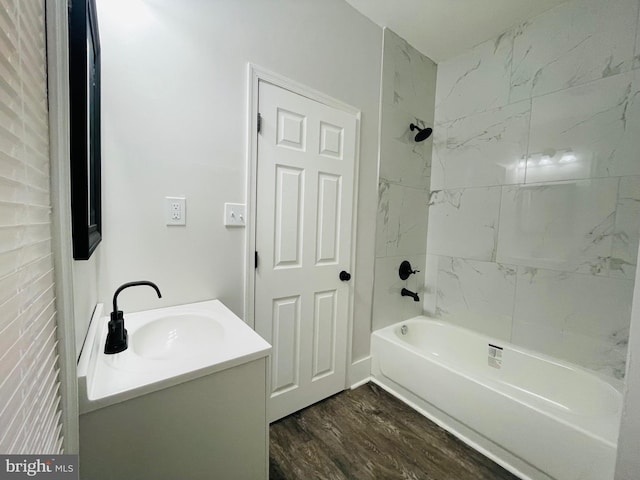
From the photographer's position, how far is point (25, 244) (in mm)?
398

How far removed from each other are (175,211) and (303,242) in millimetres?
732

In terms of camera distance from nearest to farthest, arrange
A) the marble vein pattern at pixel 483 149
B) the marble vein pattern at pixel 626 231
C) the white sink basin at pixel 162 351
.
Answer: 1. the white sink basin at pixel 162 351
2. the marble vein pattern at pixel 626 231
3. the marble vein pattern at pixel 483 149

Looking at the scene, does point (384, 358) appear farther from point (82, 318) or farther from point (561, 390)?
point (82, 318)

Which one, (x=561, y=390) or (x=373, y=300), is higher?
(x=373, y=300)

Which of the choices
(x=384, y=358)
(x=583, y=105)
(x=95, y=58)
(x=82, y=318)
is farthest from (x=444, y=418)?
(x=95, y=58)

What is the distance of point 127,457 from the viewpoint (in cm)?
70

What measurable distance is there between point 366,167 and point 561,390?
1942 mm

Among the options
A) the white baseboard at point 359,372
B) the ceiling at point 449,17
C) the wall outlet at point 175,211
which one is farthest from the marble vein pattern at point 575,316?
the wall outlet at point 175,211

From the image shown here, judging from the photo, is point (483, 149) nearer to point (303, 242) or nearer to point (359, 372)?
point (303, 242)

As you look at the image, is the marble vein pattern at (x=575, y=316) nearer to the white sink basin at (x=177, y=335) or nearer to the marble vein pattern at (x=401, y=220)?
the marble vein pattern at (x=401, y=220)

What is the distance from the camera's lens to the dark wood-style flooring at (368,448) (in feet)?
4.19

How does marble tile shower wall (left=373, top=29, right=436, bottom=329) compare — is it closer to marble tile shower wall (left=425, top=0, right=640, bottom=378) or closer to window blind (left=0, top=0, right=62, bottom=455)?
marble tile shower wall (left=425, top=0, right=640, bottom=378)

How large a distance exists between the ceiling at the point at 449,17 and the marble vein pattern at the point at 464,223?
45.3 inches

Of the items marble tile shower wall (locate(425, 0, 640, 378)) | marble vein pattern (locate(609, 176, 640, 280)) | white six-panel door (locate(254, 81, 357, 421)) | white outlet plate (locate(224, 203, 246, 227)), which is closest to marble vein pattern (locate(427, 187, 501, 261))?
marble tile shower wall (locate(425, 0, 640, 378))
